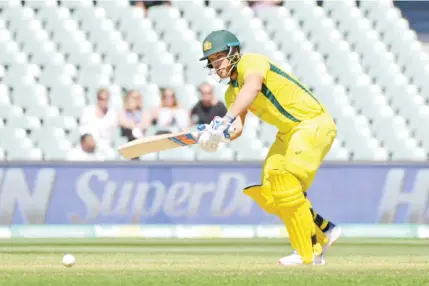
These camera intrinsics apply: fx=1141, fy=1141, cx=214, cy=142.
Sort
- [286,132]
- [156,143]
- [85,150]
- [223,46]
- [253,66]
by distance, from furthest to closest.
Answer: [85,150]
[156,143]
[286,132]
[223,46]
[253,66]

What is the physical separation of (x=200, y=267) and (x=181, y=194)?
5.24 meters

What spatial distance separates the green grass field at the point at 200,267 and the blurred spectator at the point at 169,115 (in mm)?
2605

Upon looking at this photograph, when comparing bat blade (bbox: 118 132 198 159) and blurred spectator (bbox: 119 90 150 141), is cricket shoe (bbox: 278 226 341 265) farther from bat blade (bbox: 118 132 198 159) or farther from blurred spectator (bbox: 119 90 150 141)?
blurred spectator (bbox: 119 90 150 141)

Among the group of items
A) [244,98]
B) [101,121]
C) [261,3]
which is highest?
[244,98]

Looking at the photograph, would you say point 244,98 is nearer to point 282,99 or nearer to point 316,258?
point 282,99

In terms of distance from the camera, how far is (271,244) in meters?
11.1

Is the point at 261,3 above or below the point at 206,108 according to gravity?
above

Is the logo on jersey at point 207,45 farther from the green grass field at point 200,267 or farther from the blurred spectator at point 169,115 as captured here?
the blurred spectator at point 169,115

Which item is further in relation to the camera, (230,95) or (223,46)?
(230,95)

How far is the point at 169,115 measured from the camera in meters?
13.2

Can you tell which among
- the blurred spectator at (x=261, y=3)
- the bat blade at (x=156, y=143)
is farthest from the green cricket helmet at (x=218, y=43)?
the blurred spectator at (x=261, y=3)

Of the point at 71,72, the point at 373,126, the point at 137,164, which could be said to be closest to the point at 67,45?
the point at 71,72

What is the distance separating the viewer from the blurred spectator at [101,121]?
43.3 ft

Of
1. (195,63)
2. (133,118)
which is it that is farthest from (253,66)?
(195,63)
